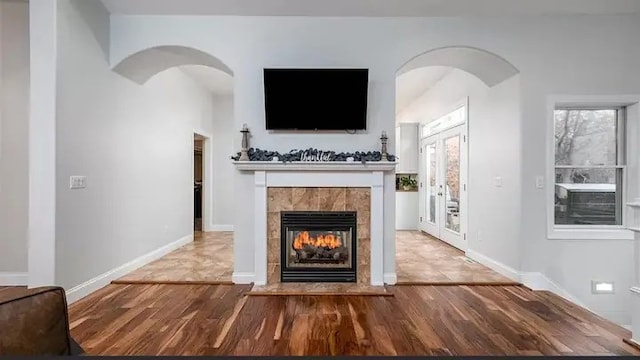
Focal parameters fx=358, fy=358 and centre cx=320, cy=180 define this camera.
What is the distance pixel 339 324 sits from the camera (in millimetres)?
2771

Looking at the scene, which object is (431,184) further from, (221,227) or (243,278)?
(243,278)

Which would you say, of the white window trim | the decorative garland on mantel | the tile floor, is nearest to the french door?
the tile floor

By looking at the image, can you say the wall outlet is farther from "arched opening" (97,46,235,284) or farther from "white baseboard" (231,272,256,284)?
"arched opening" (97,46,235,284)

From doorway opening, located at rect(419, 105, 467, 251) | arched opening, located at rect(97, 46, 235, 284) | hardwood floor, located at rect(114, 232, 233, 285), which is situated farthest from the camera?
doorway opening, located at rect(419, 105, 467, 251)

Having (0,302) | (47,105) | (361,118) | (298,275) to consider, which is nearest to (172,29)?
(47,105)

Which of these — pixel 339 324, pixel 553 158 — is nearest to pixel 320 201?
pixel 339 324

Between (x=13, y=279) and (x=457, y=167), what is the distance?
20.4 ft

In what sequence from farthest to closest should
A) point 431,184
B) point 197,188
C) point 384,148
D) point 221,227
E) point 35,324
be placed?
1. point 197,188
2. point 221,227
3. point 431,184
4. point 384,148
5. point 35,324

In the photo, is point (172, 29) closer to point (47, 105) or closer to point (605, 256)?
point (47, 105)

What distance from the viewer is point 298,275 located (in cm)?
381

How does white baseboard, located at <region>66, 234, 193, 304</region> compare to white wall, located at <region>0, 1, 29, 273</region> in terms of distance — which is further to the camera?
white wall, located at <region>0, 1, 29, 273</region>

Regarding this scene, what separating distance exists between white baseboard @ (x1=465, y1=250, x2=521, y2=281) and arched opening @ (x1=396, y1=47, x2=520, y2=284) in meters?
0.03

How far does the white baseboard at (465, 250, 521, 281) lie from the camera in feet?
13.0

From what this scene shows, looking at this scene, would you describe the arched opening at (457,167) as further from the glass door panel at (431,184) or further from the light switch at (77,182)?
the light switch at (77,182)
